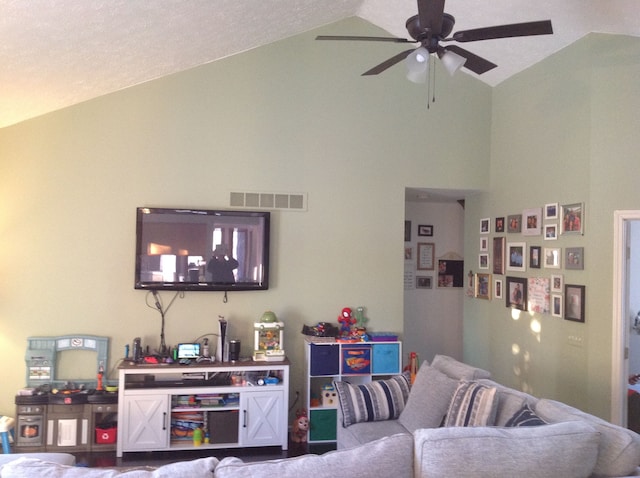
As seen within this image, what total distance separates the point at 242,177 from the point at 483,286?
2.92 m

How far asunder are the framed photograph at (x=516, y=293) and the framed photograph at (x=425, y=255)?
4.28 feet

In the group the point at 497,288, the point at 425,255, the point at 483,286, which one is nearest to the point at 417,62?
the point at 497,288

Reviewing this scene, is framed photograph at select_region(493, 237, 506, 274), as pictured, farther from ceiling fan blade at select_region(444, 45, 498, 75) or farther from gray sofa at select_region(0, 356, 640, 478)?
gray sofa at select_region(0, 356, 640, 478)

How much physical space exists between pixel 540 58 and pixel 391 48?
1463 millimetres

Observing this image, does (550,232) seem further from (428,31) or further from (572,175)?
(428,31)

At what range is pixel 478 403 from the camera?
2.79 m

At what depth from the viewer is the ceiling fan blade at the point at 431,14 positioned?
8.47ft

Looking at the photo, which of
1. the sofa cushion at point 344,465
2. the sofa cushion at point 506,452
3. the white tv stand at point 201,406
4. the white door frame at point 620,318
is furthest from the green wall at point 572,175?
the sofa cushion at point 344,465

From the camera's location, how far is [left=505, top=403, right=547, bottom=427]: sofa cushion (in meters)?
2.40

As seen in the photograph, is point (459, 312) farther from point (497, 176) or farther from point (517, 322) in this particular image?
point (497, 176)

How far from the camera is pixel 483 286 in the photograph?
5418mm

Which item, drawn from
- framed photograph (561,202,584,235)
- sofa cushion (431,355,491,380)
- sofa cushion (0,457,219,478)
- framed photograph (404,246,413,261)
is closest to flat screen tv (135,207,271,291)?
sofa cushion (431,355,491,380)

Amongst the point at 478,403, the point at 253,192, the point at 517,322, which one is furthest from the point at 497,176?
the point at 478,403

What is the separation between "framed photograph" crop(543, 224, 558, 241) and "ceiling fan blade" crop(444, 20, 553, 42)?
2029 mm
